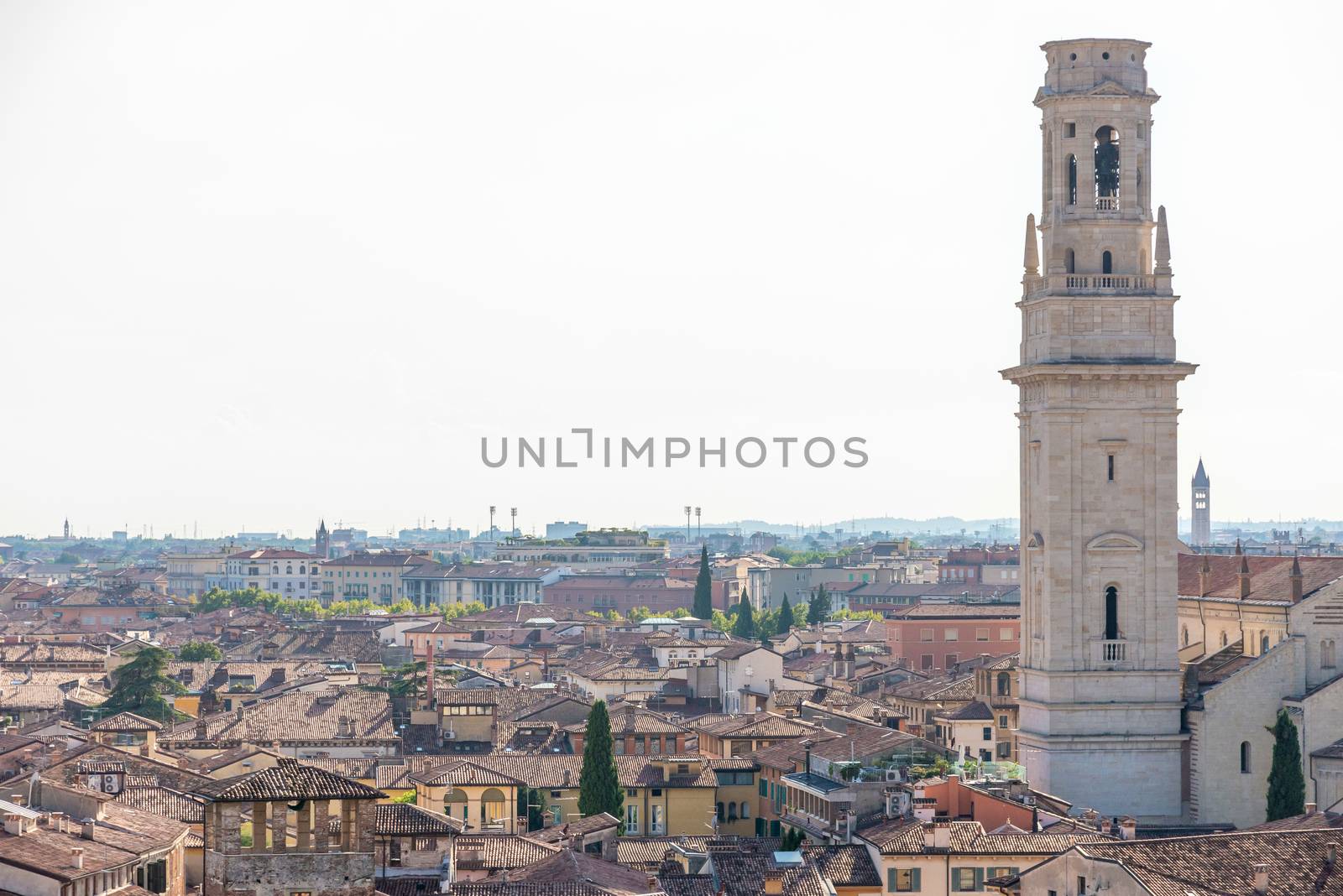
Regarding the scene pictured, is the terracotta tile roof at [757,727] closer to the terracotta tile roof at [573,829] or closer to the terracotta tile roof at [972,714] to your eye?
the terracotta tile roof at [972,714]

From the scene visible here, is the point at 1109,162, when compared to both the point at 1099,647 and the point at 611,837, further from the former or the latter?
the point at 611,837

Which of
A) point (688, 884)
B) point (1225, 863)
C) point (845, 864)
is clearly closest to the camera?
point (1225, 863)

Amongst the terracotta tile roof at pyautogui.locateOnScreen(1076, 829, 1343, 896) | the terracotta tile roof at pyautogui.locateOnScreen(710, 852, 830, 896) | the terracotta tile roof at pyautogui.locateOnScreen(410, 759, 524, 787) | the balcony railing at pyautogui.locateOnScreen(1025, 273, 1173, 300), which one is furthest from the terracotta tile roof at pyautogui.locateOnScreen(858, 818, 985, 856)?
the terracotta tile roof at pyautogui.locateOnScreen(410, 759, 524, 787)

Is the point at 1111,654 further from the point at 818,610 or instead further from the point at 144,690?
the point at 818,610

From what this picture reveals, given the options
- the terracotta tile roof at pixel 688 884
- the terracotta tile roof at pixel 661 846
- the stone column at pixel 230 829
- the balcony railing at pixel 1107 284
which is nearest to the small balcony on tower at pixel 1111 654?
the balcony railing at pixel 1107 284

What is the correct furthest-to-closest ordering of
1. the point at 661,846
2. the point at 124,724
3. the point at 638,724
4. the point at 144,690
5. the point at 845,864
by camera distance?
the point at 144,690
the point at 638,724
the point at 124,724
the point at 661,846
the point at 845,864

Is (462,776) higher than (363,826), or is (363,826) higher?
(363,826)

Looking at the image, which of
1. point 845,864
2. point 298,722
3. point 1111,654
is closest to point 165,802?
point 845,864
